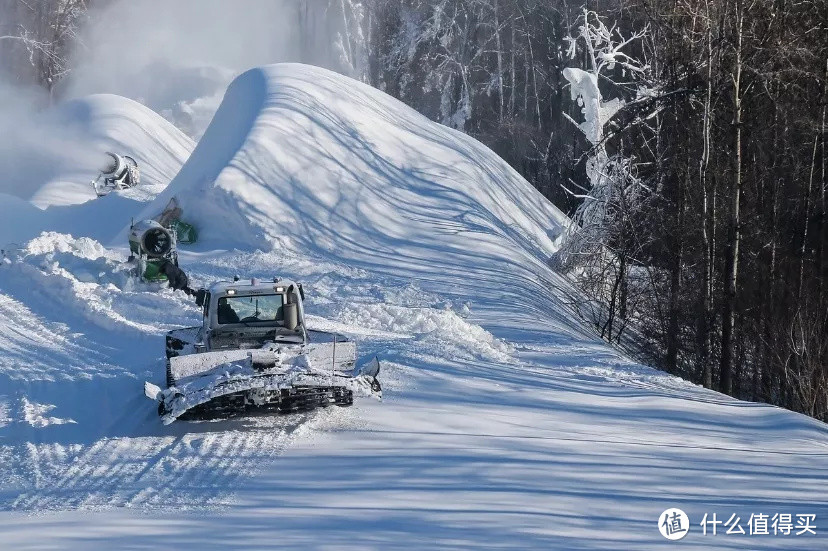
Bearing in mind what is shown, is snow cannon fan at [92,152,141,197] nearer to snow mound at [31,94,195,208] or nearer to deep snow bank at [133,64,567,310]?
snow mound at [31,94,195,208]

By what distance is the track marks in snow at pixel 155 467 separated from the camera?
27.8 ft

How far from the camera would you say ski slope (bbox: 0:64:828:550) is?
7812mm

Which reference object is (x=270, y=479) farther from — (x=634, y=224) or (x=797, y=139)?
(x=797, y=139)

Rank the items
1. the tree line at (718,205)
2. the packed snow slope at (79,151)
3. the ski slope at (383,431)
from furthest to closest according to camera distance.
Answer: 1. the packed snow slope at (79,151)
2. the tree line at (718,205)
3. the ski slope at (383,431)

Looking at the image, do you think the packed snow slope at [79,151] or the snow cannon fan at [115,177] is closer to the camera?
the snow cannon fan at [115,177]

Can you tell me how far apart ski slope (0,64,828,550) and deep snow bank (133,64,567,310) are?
180 mm

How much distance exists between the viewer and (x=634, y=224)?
2664 cm

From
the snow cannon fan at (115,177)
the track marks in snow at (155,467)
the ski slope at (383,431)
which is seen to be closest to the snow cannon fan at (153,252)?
the ski slope at (383,431)

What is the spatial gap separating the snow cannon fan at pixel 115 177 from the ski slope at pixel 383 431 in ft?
48.2

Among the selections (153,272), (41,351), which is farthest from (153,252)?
(41,351)

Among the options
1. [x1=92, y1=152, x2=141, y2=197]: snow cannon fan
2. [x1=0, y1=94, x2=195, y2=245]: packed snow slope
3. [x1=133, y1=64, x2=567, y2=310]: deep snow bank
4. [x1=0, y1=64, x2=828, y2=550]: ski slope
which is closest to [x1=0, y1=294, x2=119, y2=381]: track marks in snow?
[x1=0, y1=64, x2=828, y2=550]: ski slope

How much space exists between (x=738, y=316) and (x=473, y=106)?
39396 mm

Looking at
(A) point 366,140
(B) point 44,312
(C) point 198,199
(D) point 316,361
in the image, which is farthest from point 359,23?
(D) point 316,361

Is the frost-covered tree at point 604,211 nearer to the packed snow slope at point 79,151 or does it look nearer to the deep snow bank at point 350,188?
the deep snow bank at point 350,188
